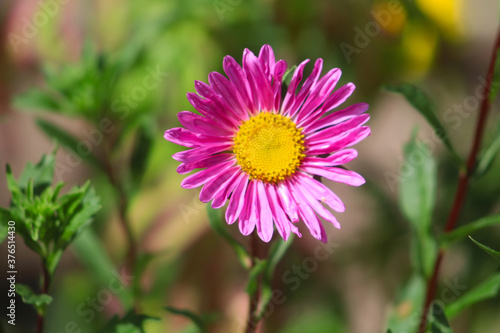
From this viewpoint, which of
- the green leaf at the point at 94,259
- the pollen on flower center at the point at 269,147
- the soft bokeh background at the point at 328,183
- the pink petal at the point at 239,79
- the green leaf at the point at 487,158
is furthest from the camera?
the soft bokeh background at the point at 328,183

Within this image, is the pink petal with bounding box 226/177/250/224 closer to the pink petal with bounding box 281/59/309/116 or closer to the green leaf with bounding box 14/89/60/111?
the pink petal with bounding box 281/59/309/116

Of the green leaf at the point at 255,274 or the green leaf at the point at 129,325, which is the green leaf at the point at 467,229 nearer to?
the green leaf at the point at 255,274

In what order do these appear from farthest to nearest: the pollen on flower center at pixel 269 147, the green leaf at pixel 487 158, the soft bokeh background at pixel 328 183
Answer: the soft bokeh background at pixel 328 183 < the green leaf at pixel 487 158 < the pollen on flower center at pixel 269 147

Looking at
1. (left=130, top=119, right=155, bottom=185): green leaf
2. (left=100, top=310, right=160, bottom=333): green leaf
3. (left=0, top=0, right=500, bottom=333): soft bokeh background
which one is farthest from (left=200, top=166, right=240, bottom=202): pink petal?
(left=0, top=0, right=500, bottom=333): soft bokeh background

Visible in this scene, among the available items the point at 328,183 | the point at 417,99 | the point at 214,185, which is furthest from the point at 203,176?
the point at 328,183

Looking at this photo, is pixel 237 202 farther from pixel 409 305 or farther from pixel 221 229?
pixel 409 305

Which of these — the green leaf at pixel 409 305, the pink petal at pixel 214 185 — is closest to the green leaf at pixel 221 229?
the pink petal at pixel 214 185

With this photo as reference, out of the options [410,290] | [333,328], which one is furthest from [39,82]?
[410,290]

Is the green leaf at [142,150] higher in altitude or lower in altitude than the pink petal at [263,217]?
higher
